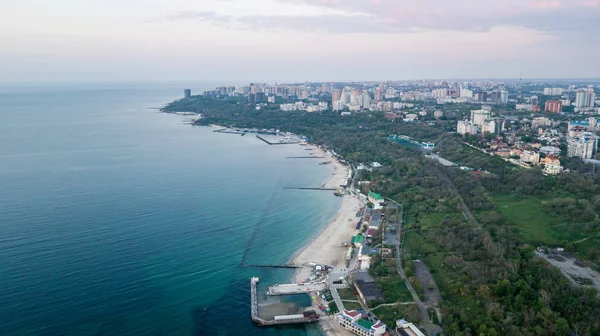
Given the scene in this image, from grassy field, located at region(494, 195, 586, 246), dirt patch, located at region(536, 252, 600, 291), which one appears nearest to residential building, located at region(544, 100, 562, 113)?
grassy field, located at region(494, 195, 586, 246)

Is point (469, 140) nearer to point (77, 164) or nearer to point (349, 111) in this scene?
point (349, 111)

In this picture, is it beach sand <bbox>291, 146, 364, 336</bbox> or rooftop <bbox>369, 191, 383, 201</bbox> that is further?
rooftop <bbox>369, 191, 383, 201</bbox>

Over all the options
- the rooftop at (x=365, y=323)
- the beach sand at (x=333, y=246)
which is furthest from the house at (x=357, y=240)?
the rooftop at (x=365, y=323)

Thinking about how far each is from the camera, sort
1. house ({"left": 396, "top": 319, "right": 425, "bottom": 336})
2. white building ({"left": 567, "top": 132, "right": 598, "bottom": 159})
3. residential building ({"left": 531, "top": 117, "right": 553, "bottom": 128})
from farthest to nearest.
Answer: residential building ({"left": 531, "top": 117, "right": 553, "bottom": 128}) < white building ({"left": 567, "top": 132, "right": 598, "bottom": 159}) < house ({"left": 396, "top": 319, "right": 425, "bottom": 336})

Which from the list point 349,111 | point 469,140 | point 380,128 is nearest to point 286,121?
point 349,111

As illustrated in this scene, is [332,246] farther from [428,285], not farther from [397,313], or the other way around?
[397,313]

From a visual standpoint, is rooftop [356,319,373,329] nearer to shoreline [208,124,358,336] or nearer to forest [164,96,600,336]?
shoreline [208,124,358,336]

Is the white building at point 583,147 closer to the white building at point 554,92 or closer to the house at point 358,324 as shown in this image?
the house at point 358,324
